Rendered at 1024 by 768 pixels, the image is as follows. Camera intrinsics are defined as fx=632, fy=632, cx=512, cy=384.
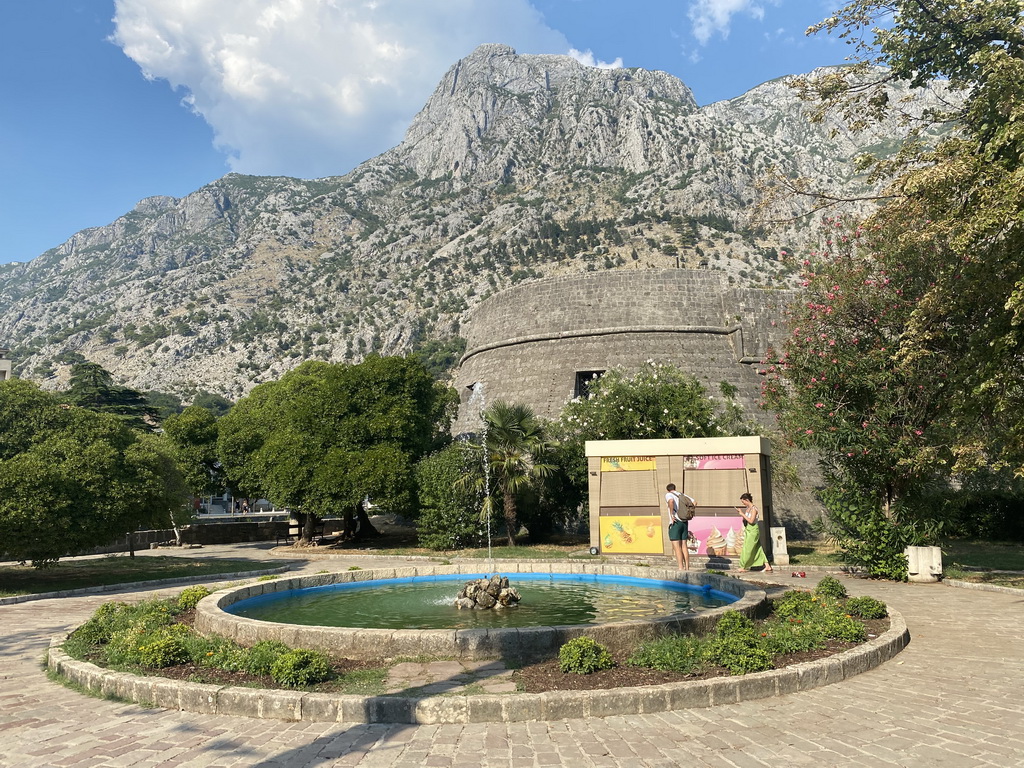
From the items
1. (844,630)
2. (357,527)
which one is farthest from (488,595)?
(357,527)

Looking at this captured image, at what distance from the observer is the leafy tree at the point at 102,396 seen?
48375mm

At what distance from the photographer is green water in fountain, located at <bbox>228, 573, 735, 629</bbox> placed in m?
9.09

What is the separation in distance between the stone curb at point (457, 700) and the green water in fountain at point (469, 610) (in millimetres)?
2478

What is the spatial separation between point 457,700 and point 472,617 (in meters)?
4.26

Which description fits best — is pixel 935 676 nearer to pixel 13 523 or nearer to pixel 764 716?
pixel 764 716

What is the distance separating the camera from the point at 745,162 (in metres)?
103

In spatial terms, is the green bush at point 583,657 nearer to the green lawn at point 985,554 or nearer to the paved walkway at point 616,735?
the paved walkway at point 616,735

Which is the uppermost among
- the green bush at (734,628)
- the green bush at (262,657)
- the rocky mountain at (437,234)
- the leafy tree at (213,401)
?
the rocky mountain at (437,234)

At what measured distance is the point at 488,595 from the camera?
10.1 m

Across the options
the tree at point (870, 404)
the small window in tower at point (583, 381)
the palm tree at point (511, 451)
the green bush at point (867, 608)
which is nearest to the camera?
the green bush at point (867, 608)

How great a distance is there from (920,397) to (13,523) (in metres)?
19.1

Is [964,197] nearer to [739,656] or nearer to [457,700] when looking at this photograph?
[739,656]

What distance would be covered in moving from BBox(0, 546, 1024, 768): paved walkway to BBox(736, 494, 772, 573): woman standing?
7782mm

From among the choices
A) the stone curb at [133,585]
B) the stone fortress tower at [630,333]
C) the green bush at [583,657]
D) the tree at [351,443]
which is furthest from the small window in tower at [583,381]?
the green bush at [583,657]
